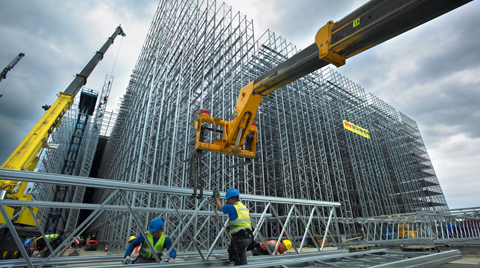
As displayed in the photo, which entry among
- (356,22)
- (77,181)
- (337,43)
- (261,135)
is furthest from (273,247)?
(261,135)

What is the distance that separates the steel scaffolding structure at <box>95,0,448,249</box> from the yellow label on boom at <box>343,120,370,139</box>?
26 cm

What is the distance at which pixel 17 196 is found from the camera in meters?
7.31

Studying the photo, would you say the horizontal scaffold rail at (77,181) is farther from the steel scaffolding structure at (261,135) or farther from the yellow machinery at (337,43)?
the steel scaffolding structure at (261,135)

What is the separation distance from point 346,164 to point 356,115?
4897mm

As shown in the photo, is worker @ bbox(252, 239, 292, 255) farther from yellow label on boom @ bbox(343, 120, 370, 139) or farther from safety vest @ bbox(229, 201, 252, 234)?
yellow label on boom @ bbox(343, 120, 370, 139)

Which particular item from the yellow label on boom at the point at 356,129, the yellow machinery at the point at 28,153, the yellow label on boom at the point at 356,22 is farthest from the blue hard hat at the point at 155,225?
the yellow label on boom at the point at 356,129

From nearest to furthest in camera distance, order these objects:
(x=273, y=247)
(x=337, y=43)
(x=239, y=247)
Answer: (x=239, y=247), (x=337, y=43), (x=273, y=247)

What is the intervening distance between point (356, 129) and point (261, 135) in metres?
10.5

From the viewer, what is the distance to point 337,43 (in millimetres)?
3631

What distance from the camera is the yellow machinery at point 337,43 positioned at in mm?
3037

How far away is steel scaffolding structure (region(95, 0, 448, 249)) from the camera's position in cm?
1181

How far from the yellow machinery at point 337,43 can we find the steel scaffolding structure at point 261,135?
15.1ft

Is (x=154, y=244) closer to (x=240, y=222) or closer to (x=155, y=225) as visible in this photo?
(x=155, y=225)

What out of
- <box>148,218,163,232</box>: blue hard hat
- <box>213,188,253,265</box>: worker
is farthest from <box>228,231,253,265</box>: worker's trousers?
<box>148,218,163,232</box>: blue hard hat
